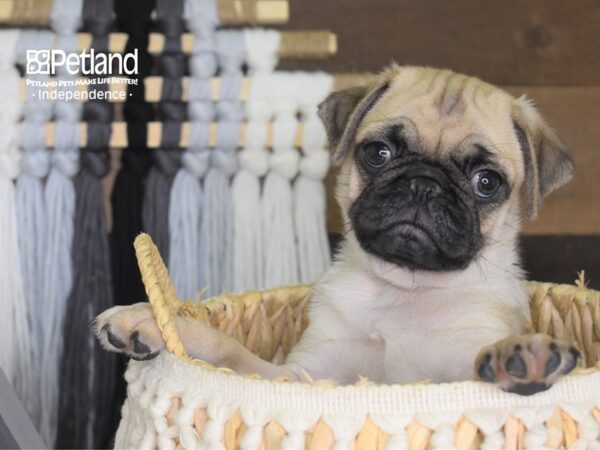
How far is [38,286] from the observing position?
2.58 m

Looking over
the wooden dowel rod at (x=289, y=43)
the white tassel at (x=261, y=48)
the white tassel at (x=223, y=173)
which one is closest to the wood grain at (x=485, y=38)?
the wooden dowel rod at (x=289, y=43)

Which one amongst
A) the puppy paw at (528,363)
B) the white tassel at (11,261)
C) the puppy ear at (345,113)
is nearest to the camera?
the puppy paw at (528,363)

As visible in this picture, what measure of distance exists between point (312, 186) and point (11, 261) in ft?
2.97

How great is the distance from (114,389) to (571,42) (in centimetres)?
181

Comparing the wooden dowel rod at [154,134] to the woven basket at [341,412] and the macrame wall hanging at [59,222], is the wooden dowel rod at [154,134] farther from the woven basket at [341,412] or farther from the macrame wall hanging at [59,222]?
the woven basket at [341,412]

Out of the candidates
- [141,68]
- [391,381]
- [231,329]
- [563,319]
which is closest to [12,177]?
[141,68]

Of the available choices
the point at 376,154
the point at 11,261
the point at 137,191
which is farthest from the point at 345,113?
the point at 11,261

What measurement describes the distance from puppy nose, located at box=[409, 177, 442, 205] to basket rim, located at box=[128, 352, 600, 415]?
52 cm

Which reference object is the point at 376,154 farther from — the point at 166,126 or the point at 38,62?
the point at 38,62

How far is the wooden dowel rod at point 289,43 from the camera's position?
2.59 meters

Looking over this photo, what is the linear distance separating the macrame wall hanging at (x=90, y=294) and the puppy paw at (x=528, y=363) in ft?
4.74

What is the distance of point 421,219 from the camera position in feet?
6.06

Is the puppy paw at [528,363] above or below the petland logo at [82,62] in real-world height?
below

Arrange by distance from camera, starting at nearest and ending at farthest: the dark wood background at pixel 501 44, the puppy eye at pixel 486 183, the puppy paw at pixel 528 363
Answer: the puppy paw at pixel 528 363 < the puppy eye at pixel 486 183 < the dark wood background at pixel 501 44
